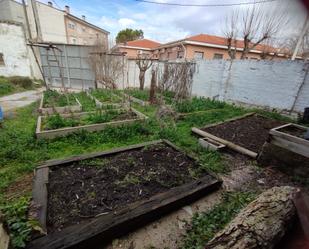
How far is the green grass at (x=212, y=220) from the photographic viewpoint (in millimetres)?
1932

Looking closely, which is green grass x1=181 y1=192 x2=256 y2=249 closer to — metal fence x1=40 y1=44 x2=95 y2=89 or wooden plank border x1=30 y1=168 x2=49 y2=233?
wooden plank border x1=30 y1=168 x2=49 y2=233

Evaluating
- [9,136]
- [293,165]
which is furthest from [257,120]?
[9,136]

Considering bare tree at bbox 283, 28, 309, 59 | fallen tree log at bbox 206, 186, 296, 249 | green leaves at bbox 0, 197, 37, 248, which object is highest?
bare tree at bbox 283, 28, 309, 59

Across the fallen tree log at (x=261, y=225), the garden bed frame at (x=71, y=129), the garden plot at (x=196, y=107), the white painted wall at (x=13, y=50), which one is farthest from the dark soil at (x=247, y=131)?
the white painted wall at (x=13, y=50)

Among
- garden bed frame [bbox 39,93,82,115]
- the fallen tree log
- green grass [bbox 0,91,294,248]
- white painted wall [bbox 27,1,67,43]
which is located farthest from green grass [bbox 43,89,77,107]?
white painted wall [bbox 27,1,67,43]

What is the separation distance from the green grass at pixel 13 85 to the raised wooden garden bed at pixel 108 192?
9443 mm

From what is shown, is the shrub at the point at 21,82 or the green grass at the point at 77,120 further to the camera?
the shrub at the point at 21,82

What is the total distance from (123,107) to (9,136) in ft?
10.5

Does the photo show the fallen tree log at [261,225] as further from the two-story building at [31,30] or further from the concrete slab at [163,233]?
the two-story building at [31,30]

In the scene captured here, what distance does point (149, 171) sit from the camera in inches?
112

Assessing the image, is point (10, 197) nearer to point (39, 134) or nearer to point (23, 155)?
point (23, 155)

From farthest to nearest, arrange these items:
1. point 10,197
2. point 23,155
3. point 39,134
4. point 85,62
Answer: point 85,62 < point 39,134 < point 23,155 < point 10,197

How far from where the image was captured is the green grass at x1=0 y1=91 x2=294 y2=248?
3.10 meters

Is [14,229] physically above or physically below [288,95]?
below
